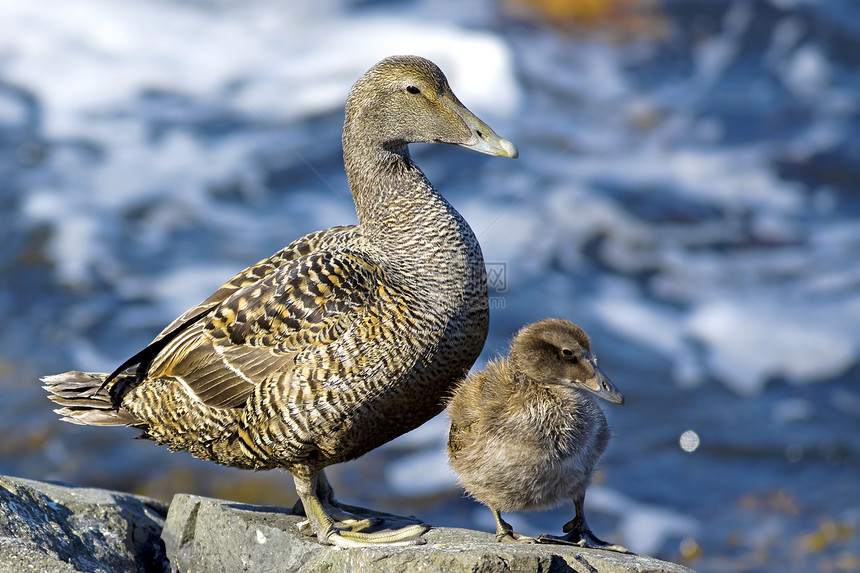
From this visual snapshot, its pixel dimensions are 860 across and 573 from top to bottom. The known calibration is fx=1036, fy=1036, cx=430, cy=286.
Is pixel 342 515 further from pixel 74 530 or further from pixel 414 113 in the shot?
pixel 414 113

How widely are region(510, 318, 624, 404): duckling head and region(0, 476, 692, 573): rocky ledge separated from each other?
33.1 inches

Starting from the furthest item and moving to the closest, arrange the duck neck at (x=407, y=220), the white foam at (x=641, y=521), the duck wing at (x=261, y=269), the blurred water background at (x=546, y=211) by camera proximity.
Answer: the blurred water background at (x=546, y=211), the white foam at (x=641, y=521), the duck wing at (x=261, y=269), the duck neck at (x=407, y=220)

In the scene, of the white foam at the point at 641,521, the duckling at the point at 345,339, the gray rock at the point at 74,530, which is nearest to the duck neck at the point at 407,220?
the duckling at the point at 345,339

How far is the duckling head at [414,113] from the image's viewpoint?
236 inches

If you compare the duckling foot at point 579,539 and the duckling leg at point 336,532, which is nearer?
the duckling foot at point 579,539

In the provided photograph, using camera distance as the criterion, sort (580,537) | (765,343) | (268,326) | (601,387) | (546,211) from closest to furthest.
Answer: (601,387)
(580,537)
(268,326)
(765,343)
(546,211)

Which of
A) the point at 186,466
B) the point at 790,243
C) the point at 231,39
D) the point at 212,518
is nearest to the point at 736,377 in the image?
the point at 790,243

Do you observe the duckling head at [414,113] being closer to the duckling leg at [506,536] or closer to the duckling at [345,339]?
the duckling at [345,339]

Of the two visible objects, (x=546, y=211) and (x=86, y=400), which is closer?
(x=86, y=400)

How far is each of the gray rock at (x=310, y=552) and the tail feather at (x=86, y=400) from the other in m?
0.61

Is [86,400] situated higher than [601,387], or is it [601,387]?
[601,387]

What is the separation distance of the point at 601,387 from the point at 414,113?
1.95m

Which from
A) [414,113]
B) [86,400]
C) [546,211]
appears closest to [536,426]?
[414,113]

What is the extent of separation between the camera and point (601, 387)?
521 centimetres
